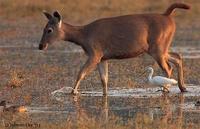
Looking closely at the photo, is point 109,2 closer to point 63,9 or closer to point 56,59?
point 63,9

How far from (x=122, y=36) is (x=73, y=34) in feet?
3.16

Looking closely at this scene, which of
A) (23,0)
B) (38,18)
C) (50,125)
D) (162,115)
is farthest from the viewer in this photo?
(23,0)

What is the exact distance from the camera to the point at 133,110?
14.8 m

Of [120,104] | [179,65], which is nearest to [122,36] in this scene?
[179,65]

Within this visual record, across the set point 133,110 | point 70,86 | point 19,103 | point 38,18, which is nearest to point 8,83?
point 70,86

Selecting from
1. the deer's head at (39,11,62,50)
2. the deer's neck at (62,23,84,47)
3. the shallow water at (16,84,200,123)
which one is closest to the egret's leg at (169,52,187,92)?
the shallow water at (16,84,200,123)

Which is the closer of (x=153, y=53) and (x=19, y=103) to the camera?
(x=19, y=103)

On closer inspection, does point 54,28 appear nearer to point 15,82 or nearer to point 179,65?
point 15,82

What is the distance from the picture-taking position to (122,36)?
17438 mm

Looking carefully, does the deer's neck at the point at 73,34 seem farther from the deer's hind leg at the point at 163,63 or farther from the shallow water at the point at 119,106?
the deer's hind leg at the point at 163,63

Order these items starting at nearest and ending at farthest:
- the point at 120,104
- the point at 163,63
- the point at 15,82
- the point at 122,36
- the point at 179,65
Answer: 1. the point at 120,104
2. the point at 163,63
3. the point at 122,36
4. the point at 179,65
5. the point at 15,82

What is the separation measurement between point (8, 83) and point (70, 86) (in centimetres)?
127

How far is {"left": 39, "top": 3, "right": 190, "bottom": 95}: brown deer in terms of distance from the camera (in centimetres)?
1719

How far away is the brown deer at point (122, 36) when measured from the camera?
17.2 m
